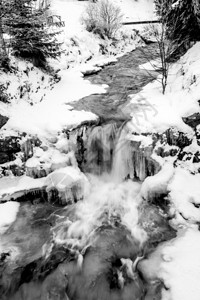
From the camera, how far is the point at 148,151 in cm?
678

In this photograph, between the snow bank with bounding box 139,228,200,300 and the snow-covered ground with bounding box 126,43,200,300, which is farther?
the snow-covered ground with bounding box 126,43,200,300

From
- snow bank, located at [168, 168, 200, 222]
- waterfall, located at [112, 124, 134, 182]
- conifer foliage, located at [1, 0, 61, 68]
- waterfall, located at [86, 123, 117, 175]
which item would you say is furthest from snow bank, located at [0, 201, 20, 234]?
conifer foliage, located at [1, 0, 61, 68]

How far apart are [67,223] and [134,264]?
5.78 feet

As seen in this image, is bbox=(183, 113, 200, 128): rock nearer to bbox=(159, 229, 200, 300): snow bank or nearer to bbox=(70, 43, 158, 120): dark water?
bbox=(70, 43, 158, 120): dark water

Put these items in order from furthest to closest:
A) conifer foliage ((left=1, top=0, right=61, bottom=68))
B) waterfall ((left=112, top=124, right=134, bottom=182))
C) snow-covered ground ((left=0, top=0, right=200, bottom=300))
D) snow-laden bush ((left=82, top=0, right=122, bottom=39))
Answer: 1. snow-laden bush ((left=82, top=0, right=122, bottom=39))
2. conifer foliage ((left=1, top=0, right=61, bottom=68))
3. waterfall ((left=112, top=124, right=134, bottom=182))
4. snow-covered ground ((left=0, top=0, right=200, bottom=300))

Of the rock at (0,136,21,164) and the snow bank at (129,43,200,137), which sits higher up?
the snow bank at (129,43,200,137)

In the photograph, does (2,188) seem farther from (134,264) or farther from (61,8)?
(61,8)

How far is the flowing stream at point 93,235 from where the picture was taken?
442 centimetres

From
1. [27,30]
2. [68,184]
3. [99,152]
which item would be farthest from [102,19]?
[68,184]

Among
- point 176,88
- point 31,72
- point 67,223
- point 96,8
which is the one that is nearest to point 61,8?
point 96,8

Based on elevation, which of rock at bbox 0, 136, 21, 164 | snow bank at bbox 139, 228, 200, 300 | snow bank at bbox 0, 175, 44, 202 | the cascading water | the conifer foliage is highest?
the conifer foliage

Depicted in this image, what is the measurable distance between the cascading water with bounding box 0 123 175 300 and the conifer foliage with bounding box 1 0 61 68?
4.66 m

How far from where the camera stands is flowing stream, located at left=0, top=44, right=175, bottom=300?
14.5 ft

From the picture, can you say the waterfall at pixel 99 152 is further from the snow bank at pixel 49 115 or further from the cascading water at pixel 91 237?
the snow bank at pixel 49 115
